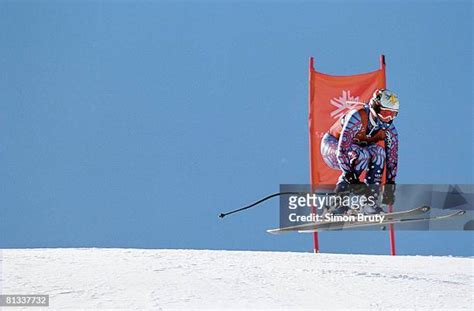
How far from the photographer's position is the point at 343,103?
36.9 feet

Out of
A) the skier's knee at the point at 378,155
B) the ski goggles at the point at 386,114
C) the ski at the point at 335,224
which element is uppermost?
the ski goggles at the point at 386,114

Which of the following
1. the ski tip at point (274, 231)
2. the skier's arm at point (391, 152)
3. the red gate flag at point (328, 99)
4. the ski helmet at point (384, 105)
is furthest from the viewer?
the red gate flag at point (328, 99)

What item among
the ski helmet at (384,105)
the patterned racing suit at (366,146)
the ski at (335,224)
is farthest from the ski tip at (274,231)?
the ski helmet at (384,105)

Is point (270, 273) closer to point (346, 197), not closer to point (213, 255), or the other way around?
point (213, 255)

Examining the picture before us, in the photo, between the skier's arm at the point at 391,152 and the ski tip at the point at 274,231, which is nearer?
the skier's arm at the point at 391,152

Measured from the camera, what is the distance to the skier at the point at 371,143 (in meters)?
10.4

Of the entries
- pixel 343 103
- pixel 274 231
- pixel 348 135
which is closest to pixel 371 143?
pixel 348 135

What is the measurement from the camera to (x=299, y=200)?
11.0 meters

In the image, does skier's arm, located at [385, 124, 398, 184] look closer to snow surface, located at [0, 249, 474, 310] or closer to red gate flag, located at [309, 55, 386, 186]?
red gate flag, located at [309, 55, 386, 186]

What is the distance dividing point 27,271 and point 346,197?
17.4ft

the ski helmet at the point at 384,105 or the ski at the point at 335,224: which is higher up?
the ski helmet at the point at 384,105

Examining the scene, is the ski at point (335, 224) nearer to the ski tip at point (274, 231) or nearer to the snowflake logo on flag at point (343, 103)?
the ski tip at point (274, 231)

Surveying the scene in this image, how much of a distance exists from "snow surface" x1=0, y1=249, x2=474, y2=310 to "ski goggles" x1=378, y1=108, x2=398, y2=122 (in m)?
2.42

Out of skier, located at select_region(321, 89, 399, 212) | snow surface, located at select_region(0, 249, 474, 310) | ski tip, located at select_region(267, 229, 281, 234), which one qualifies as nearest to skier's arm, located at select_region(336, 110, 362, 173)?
skier, located at select_region(321, 89, 399, 212)
